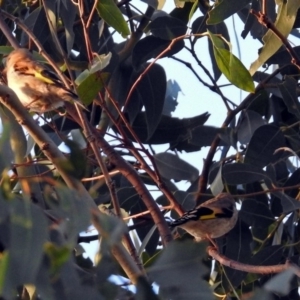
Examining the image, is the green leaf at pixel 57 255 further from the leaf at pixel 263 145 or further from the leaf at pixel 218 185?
the leaf at pixel 263 145

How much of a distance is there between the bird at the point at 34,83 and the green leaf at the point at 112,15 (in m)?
0.27

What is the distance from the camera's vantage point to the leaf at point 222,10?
2621mm

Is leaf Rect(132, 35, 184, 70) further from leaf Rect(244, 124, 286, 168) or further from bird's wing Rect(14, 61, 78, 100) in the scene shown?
leaf Rect(244, 124, 286, 168)

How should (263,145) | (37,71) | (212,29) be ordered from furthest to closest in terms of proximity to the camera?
(37,71) < (212,29) < (263,145)

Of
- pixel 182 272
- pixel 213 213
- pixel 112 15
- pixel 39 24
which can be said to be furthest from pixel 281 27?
pixel 182 272

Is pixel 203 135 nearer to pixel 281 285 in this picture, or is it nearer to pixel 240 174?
pixel 240 174

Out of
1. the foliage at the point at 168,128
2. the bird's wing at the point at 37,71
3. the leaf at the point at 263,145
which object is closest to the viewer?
the foliage at the point at 168,128

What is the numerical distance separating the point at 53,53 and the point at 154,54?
0.51 metres

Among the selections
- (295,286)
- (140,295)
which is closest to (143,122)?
(295,286)

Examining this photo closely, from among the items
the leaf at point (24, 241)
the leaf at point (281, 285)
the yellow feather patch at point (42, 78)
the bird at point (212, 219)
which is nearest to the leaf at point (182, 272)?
the leaf at point (281, 285)

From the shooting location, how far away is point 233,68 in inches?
95.6

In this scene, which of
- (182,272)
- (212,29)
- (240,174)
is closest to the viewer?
(182,272)

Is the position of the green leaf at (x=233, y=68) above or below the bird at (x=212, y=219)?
above

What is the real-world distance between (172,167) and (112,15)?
2.36 feet
